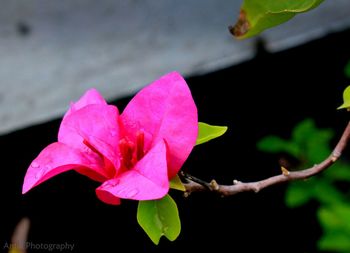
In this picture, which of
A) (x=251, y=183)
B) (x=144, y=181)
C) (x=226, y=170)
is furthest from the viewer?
(x=226, y=170)

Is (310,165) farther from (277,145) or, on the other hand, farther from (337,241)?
(337,241)

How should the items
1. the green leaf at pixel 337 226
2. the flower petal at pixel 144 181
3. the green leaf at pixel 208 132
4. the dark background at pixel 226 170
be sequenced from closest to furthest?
the flower petal at pixel 144 181, the green leaf at pixel 208 132, the green leaf at pixel 337 226, the dark background at pixel 226 170

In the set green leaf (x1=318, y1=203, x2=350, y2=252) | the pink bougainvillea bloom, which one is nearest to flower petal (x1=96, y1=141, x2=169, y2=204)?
the pink bougainvillea bloom

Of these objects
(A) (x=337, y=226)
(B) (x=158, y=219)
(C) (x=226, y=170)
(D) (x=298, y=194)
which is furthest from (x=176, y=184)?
(C) (x=226, y=170)

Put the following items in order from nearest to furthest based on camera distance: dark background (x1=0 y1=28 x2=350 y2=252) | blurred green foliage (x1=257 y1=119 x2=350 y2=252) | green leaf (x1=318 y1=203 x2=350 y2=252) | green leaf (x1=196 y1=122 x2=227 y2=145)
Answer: green leaf (x1=196 y1=122 x2=227 y2=145), green leaf (x1=318 y1=203 x2=350 y2=252), blurred green foliage (x1=257 y1=119 x2=350 y2=252), dark background (x1=0 y1=28 x2=350 y2=252)

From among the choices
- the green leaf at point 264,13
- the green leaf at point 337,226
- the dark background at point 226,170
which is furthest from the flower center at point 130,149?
the dark background at point 226,170

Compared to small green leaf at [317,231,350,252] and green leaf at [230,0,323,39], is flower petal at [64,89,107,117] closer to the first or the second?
green leaf at [230,0,323,39]

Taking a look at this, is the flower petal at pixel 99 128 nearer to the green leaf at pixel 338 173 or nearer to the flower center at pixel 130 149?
the flower center at pixel 130 149
